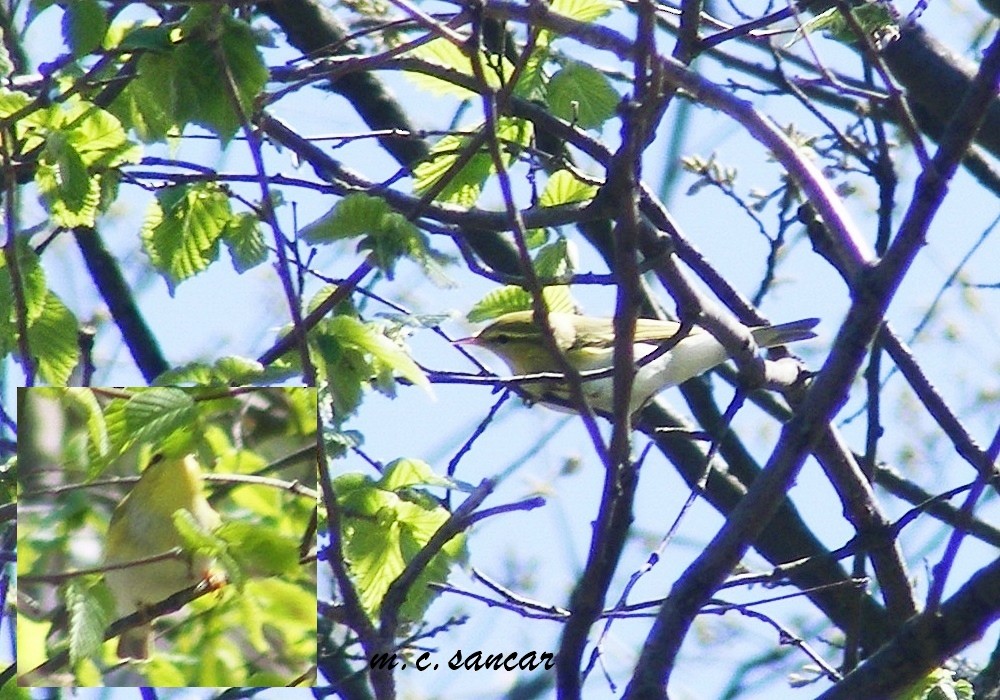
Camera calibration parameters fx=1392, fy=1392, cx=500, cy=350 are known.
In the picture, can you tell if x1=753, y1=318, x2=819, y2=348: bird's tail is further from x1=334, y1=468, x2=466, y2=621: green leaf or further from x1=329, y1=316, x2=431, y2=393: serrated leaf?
x1=329, y1=316, x2=431, y2=393: serrated leaf

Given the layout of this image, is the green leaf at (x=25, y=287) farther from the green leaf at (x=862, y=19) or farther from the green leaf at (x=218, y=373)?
the green leaf at (x=862, y=19)

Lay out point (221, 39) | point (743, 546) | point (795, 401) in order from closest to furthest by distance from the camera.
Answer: point (221, 39) → point (743, 546) → point (795, 401)

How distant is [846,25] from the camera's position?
2.91 metres

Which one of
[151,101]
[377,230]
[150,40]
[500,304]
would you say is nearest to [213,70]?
[150,40]

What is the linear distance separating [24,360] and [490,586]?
1.17 m

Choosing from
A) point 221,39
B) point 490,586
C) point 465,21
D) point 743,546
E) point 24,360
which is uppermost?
point 465,21

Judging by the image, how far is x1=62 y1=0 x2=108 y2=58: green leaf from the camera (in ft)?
7.16

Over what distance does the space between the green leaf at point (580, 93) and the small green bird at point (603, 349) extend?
467 millimetres

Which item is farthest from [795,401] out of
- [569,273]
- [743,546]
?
[743,546]

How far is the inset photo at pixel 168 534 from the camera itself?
2.30 m

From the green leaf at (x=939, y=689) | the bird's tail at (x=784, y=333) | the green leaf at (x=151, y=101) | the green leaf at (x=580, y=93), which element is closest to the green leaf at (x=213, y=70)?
the green leaf at (x=151, y=101)

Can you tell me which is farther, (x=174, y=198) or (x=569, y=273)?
(x=569, y=273)

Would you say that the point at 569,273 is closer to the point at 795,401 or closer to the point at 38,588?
the point at 795,401

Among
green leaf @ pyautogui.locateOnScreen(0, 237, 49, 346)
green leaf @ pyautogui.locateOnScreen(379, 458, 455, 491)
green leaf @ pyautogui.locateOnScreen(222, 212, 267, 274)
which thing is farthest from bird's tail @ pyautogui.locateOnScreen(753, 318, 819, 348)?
green leaf @ pyautogui.locateOnScreen(0, 237, 49, 346)
